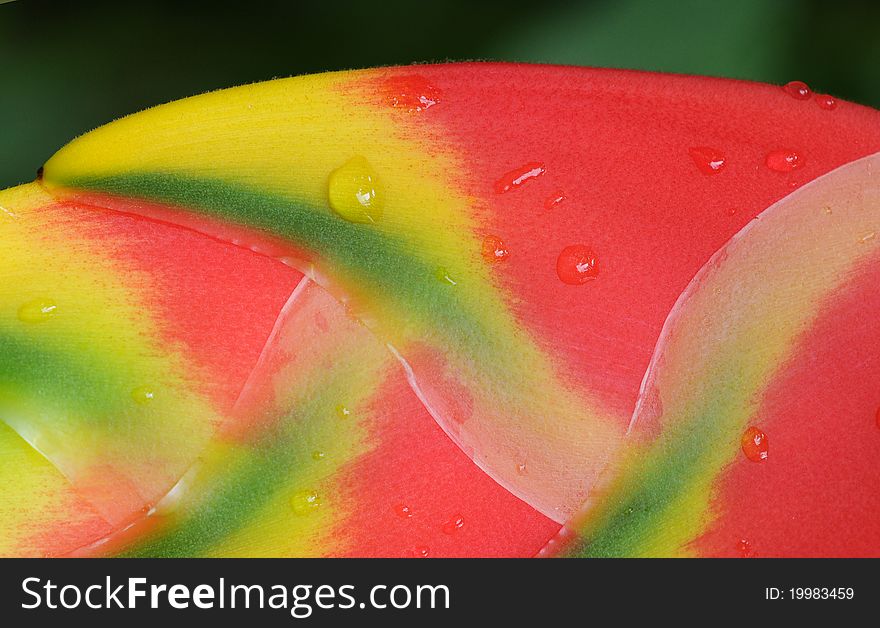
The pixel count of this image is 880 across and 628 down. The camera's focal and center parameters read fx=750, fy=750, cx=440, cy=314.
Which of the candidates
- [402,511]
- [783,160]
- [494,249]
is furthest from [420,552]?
[783,160]

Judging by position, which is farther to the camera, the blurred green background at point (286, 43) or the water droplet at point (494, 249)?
the blurred green background at point (286, 43)

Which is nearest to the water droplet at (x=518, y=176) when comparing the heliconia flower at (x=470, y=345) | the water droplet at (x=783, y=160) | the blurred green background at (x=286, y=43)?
the heliconia flower at (x=470, y=345)

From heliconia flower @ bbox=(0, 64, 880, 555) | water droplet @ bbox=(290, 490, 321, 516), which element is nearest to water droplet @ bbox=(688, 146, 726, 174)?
heliconia flower @ bbox=(0, 64, 880, 555)

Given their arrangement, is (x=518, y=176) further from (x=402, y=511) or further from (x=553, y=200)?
(x=402, y=511)

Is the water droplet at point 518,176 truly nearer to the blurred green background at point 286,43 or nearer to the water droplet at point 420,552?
Result: the water droplet at point 420,552

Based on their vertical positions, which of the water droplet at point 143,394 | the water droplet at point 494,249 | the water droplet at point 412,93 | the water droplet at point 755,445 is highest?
the water droplet at point 412,93

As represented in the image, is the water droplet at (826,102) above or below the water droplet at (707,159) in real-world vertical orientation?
above

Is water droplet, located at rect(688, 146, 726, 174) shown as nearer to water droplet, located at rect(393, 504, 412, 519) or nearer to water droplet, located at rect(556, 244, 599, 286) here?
water droplet, located at rect(556, 244, 599, 286)
